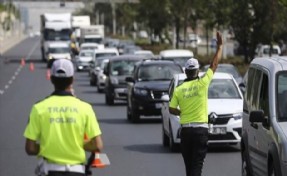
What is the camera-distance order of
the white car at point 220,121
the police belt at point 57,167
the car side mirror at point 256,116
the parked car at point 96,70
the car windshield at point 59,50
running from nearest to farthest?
the police belt at point 57,167, the car side mirror at point 256,116, the white car at point 220,121, the parked car at point 96,70, the car windshield at point 59,50

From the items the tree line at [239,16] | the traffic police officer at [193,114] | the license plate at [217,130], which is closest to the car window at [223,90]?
the license plate at [217,130]

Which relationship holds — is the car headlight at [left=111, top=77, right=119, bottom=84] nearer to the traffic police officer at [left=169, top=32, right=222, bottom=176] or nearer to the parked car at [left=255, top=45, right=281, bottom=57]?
the traffic police officer at [left=169, top=32, right=222, bottom=176]

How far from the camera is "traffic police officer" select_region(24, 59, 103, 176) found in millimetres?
8438

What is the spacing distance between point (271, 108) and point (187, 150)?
3.65 feet

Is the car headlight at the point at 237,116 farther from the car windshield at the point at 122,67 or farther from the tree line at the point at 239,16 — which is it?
the tree line at the point at 239,16

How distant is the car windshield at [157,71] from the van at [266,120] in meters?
14.5

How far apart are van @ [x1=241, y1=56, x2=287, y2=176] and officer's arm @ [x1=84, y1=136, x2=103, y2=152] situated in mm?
3521

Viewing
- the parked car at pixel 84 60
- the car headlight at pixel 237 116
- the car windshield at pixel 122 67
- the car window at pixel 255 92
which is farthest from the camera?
the parked car at pixel 84 60

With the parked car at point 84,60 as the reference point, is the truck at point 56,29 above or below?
above

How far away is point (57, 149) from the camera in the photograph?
8438 millimetres

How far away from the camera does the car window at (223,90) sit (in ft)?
70.2

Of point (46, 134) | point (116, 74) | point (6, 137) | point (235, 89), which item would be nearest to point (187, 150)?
point (46, 134)

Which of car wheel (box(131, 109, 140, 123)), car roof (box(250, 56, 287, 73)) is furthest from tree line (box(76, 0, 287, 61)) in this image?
car roof (box(250, 56, 287, 73))

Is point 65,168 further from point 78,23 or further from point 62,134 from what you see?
point 78,23
